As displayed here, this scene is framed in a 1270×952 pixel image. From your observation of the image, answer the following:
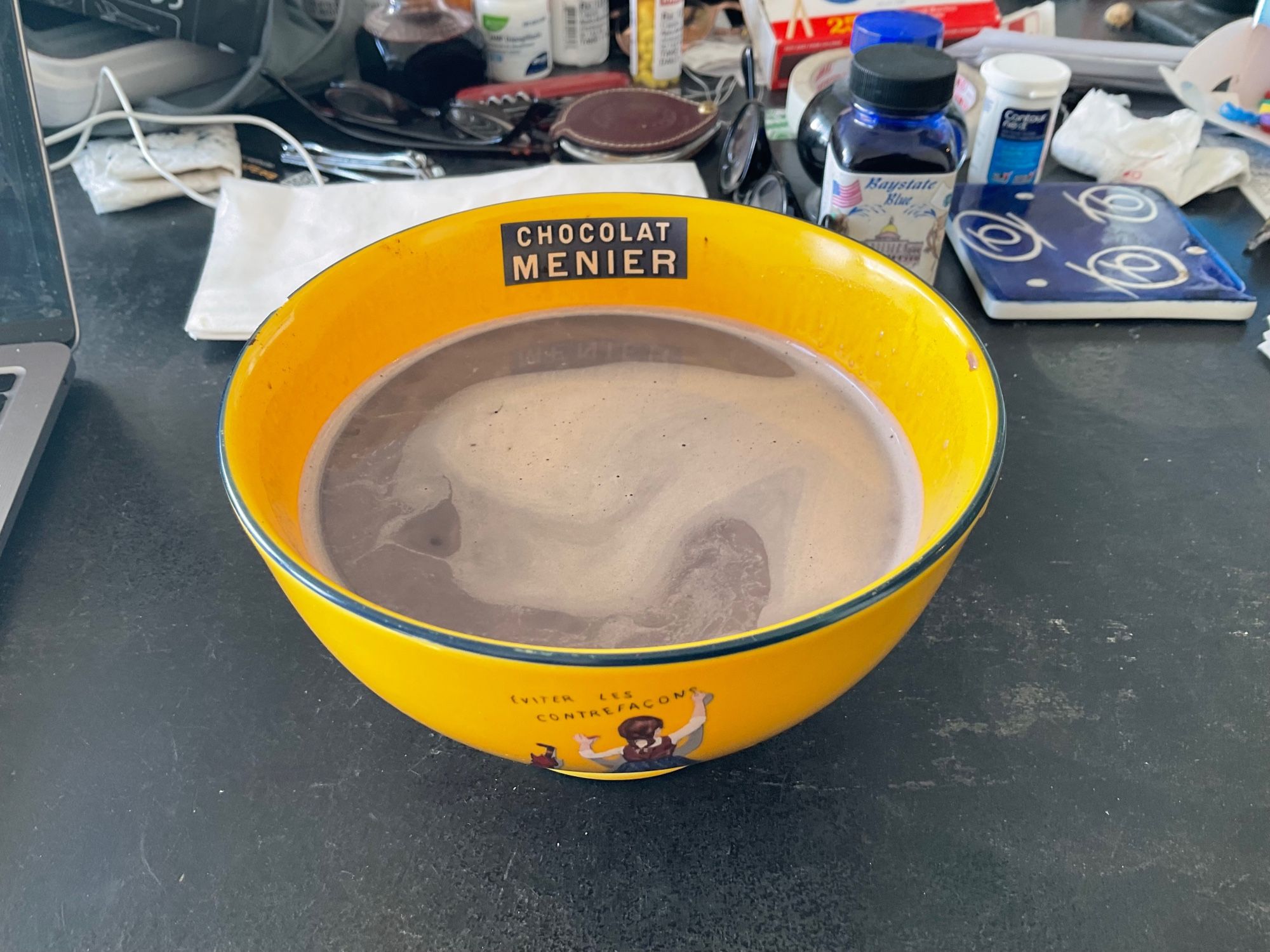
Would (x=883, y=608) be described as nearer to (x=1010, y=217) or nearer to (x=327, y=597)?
(x=327, y=597)

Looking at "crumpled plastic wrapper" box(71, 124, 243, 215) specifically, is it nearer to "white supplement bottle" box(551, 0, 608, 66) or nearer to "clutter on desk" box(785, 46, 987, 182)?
"white supplement bottle" box(551, 0, 608, 66)

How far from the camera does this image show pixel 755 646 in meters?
0.30

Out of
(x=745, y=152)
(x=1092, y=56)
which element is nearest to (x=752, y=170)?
(x=745, y=152)

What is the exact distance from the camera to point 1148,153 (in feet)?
2.76

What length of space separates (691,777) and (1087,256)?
536 millimetres

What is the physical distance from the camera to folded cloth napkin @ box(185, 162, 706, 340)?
2.28 ft

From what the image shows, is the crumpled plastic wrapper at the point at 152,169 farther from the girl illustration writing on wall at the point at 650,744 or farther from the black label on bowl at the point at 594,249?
the girl illustration writing on wall at the point at 650,744

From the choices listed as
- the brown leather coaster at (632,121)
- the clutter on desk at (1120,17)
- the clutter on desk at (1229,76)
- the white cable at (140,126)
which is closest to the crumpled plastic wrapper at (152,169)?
the white cable at (140,126)

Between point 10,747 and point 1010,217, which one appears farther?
point 1010,217

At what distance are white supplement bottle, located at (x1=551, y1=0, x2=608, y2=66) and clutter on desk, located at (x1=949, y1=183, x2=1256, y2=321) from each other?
1.51 ft

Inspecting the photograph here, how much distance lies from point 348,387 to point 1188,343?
58 cm

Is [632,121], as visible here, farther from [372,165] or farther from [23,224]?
[23,224]

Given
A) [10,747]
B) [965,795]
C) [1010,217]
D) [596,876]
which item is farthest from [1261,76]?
[10,747]

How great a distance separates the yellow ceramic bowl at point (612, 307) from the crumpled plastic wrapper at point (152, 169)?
42 centimetres
